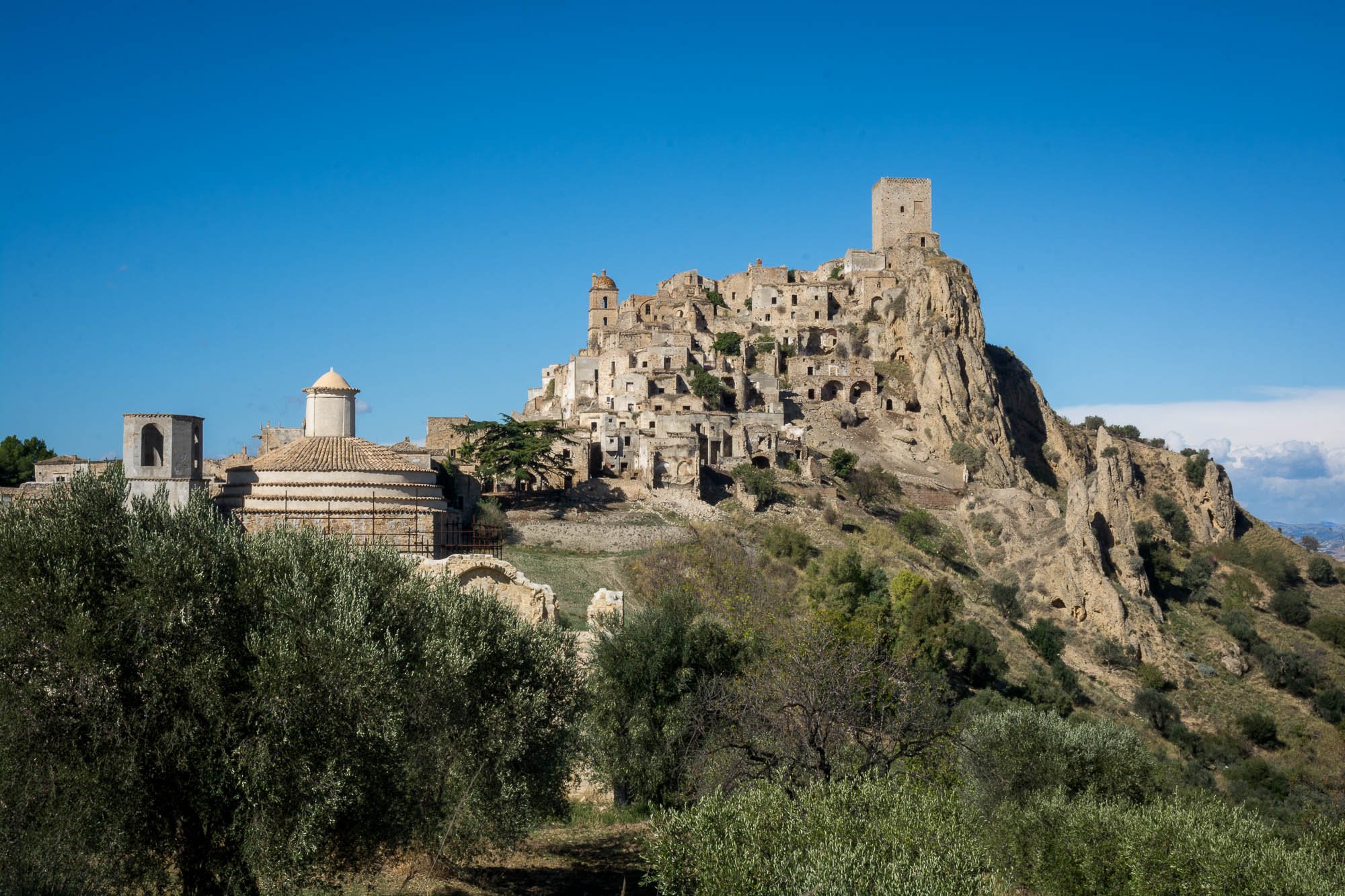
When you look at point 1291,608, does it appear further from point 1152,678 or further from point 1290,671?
point 1152,678

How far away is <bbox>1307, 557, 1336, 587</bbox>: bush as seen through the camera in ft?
241

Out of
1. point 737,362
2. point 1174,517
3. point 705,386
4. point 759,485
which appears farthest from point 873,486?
point 1174,517

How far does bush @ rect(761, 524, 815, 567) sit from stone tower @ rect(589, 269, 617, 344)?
40.0m

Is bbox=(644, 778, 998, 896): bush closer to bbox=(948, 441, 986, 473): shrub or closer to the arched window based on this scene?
the arched window

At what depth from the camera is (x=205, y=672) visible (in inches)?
515

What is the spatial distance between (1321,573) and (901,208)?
44011mm

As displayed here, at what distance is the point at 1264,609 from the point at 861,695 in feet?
171

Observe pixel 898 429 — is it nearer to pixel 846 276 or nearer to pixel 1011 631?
pixel 846 276

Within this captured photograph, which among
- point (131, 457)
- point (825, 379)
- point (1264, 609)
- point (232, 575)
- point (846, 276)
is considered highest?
point (846, 276)

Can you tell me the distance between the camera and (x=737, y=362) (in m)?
79.2

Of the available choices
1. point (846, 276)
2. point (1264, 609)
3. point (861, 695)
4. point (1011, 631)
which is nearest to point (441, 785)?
point (861, 695)

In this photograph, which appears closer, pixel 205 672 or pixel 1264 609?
pixel 205 672

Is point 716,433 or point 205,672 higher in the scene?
point 716,433

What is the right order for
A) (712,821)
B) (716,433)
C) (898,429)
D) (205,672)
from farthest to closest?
(898,429), (716,433), (712,821), (205,672)
